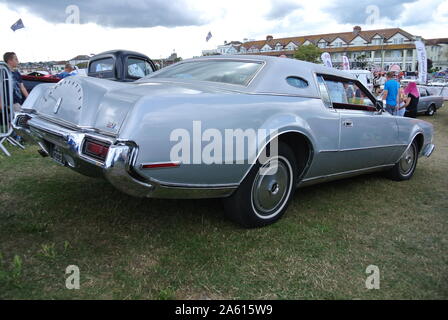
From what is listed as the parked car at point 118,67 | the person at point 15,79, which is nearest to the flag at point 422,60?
the parked car at point 118,67

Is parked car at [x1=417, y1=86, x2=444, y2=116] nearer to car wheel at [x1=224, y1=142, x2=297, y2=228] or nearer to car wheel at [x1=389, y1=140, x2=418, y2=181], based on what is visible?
car wheel at [x1=389, y1=140, x2=418, y2=181]

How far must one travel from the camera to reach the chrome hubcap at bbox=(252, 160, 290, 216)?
2869 millimetres

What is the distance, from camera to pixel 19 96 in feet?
20.7

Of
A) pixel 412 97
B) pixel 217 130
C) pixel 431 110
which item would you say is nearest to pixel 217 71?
pixel 217 130

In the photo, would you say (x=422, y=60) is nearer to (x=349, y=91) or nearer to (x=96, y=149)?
(x=349, y=91)

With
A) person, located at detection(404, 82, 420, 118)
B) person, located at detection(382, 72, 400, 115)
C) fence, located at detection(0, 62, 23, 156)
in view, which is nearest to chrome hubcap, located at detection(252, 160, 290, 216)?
fence, located at detection(0, 62, 23, 156)

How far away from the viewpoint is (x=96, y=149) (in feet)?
7.42

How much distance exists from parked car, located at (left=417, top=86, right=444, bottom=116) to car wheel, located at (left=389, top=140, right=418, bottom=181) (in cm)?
1143

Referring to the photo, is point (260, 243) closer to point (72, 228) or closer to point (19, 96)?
point (72, 228)

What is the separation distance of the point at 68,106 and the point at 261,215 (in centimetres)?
173

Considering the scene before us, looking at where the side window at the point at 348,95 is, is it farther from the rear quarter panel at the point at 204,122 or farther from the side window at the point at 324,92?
the rear quarter panel at the point at 204,122

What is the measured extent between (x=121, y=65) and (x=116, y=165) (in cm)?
629

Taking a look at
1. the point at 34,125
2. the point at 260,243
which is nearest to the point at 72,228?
the point at 34,125

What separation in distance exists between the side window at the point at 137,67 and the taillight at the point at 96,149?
6082 mm
